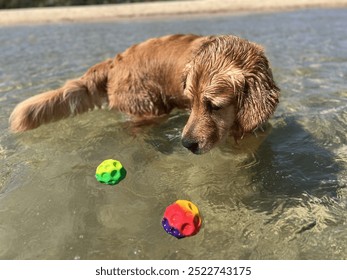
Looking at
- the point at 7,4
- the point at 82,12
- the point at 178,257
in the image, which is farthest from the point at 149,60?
the point at 7,4

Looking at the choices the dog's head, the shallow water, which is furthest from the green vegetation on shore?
the dog's head

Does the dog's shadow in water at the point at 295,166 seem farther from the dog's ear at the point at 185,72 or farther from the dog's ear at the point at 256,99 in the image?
the dog's ear at the point at 185,72

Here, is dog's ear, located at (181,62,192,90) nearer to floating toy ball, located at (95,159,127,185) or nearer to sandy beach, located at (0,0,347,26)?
floating toy ball, located at (95,159,127,185)

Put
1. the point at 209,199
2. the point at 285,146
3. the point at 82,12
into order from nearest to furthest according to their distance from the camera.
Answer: the point at 209,199, the point at 285,146, the point at 82,12

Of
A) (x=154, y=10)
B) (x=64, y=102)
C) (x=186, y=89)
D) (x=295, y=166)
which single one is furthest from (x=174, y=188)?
(x=154, y=10)

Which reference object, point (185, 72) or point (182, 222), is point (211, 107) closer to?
point (185, 72)

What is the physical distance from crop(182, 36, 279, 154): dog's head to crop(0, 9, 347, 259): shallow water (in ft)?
1.92

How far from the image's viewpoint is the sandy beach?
24719mm

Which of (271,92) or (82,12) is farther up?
(271,92)

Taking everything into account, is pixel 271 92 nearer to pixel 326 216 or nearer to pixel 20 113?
pixel 326 216

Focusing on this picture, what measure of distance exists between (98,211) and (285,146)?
2522 millimetres

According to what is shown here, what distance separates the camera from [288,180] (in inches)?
150

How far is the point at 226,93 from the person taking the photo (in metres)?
3.59

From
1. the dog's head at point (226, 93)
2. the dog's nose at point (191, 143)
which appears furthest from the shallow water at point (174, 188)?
the dog's head at point (226, 93)
